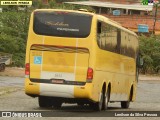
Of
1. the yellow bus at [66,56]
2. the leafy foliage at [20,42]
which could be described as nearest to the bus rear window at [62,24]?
the yellow bus at [66,56]

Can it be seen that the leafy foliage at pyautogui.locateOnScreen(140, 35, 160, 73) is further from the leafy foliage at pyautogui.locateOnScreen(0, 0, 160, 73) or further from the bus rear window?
the bus rear window

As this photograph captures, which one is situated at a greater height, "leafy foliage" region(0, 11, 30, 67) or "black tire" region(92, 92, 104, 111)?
"black tire" region(92, 92, 104, 111)

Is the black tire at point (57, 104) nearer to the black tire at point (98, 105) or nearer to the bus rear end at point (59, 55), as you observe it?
the black tire at point (98, 105)

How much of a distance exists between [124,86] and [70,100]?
18.3 ft

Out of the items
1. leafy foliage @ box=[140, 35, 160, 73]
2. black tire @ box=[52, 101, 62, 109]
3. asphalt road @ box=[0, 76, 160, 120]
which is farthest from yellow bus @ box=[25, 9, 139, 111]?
leafy foliage @ box=[140, 35, 160, 73]

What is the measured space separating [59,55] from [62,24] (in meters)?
1.02

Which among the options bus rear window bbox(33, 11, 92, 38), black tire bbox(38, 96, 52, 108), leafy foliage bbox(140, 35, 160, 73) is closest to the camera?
bus rear window bbox(33, 11, 92, 38)

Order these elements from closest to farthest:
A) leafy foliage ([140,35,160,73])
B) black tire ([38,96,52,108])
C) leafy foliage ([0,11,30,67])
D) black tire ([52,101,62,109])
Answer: black tire ([38,96,52,108]) → black tire ([52,101,62,109]) → leafy foliage ([0,11,30,67]) → leafy foliage ([140,35,160,73])

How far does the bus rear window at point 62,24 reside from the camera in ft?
62.8

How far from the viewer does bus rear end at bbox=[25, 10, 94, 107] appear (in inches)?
744

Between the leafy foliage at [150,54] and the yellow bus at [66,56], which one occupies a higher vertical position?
the yellow bus at [66,56]

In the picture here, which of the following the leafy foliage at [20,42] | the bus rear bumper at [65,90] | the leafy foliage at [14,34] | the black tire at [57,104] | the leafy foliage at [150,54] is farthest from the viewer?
the leafy foliage at [150,54]

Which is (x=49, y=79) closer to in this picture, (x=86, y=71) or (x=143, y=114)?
(x=86, y=71)

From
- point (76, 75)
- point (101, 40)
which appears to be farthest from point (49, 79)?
point (101, 40)
